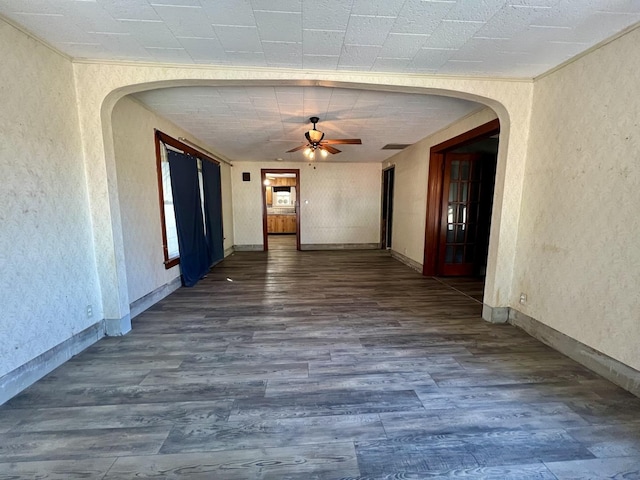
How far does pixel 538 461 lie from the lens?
1383mm

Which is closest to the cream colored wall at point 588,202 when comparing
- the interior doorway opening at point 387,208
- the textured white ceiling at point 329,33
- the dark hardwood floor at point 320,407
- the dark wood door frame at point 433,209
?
the textured white ceiling at point 329,33

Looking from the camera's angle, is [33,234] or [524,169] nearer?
[33,234]

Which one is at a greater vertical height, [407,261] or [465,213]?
[465,213]

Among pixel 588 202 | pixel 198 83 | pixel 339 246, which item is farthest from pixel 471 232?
pixel 198 83

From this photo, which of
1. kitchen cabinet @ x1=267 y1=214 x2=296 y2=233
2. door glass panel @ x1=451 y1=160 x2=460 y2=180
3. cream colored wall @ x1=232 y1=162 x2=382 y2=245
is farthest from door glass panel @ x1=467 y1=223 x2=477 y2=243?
kitchen cabinet @ x1=267 y1=214 x2=296 y2=233

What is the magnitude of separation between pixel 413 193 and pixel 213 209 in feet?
13.8

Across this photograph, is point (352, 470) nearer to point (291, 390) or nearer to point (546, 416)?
point (291, 390)

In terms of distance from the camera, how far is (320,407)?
1.75 m

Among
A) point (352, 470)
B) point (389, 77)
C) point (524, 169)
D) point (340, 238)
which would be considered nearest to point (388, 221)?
point (340, 238)

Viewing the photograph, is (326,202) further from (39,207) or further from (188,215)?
(39,207)

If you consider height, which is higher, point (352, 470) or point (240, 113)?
point (240, 113)

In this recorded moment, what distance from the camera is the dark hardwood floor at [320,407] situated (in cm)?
137

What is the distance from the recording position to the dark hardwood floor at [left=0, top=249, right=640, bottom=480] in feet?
4.50

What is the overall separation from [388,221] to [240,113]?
17.3 ft
